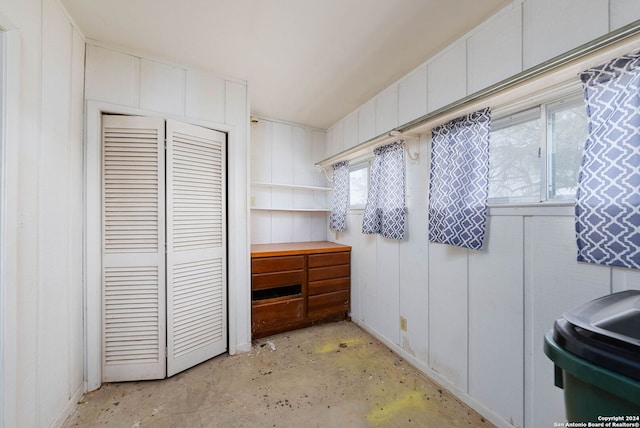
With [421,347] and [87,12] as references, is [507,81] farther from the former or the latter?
[87,12]

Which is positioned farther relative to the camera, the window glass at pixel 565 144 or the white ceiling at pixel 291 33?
the white ceiling at pixel 291 33

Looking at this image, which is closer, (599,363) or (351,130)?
(599,363)

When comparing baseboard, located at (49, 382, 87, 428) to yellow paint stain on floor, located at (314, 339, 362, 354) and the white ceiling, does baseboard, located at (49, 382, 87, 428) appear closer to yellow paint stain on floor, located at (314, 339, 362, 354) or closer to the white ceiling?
yellow paint stain on floor, located at (314, 339, 362, 354)

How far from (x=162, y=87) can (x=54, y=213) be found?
3.85 ft

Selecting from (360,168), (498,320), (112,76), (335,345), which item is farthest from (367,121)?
(335,345)

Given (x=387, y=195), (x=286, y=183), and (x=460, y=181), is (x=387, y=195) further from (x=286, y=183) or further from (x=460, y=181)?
(x=286, y=183)

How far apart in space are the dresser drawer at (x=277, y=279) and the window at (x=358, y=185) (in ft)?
3.41

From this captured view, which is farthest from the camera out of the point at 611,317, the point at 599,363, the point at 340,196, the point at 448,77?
the point at 340,196

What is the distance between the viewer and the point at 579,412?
25.3 inches

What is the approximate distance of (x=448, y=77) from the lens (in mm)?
1683

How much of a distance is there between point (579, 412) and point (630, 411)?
0.12 metres

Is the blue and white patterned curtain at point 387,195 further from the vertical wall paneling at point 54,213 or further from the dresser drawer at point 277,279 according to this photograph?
the vertical wall paneling at point 54,213

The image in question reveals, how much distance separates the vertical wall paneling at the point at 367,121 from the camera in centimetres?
244

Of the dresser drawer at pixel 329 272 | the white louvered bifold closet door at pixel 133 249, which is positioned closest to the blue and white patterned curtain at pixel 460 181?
the dresser drawer at pixel 329 272
